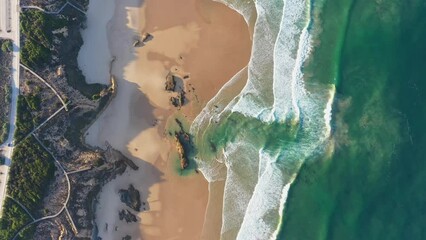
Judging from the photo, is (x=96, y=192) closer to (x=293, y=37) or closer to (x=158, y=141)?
(x=158, y=141)

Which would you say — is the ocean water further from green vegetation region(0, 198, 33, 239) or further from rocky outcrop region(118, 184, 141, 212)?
green vegetation region(0, 198, 33, 239)

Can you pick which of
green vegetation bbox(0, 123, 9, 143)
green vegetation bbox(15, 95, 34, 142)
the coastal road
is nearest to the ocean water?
green vegetation bbox(15, 95, 34, 142)

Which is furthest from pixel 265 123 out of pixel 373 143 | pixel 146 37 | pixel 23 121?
pixel 23 121

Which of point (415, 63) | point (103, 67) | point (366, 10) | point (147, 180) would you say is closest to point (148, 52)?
point (103, 67)

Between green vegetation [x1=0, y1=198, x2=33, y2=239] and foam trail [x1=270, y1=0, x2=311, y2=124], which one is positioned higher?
foam trail [x1=270, y1=0, x2=311, y2=124]

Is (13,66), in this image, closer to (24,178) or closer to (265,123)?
(24,178)

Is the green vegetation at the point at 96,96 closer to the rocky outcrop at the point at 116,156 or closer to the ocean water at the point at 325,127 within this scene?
the rocky outcrop at the point at 116,156
